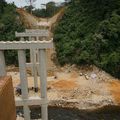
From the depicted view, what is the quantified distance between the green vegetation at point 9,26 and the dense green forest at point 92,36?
4546 mm

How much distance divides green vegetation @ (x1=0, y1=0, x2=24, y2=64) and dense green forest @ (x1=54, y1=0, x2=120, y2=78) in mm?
4546

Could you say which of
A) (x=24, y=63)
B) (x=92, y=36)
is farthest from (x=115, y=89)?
(x=24, y=63)

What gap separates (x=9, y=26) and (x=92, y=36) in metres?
10.3

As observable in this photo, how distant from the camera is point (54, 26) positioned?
3300 centimetres

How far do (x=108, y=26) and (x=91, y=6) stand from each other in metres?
5.46

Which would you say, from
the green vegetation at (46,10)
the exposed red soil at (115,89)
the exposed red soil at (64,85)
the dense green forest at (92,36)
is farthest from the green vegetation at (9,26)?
the green vegetation at (46,10)

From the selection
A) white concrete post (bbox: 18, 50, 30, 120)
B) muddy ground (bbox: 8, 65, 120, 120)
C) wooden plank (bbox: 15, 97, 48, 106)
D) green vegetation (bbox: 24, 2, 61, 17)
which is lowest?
muddy ground (bbox: 8, 65, 120, 120)

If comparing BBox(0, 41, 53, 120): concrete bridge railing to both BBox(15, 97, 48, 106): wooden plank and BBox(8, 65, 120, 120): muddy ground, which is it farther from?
BBox(8, 65, 120, 120): muddy ground

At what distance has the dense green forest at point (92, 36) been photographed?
24.0 meters

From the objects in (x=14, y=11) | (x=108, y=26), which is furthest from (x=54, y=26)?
(x=108, y=26)

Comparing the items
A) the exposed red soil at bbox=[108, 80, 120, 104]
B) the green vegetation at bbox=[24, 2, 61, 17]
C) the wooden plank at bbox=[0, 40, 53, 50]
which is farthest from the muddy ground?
the green vegetation at bbox=[24, 2, 61, 17]

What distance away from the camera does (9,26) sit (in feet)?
100

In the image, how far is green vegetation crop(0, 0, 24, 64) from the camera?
27.1 metres

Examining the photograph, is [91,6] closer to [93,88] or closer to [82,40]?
[82,40]
